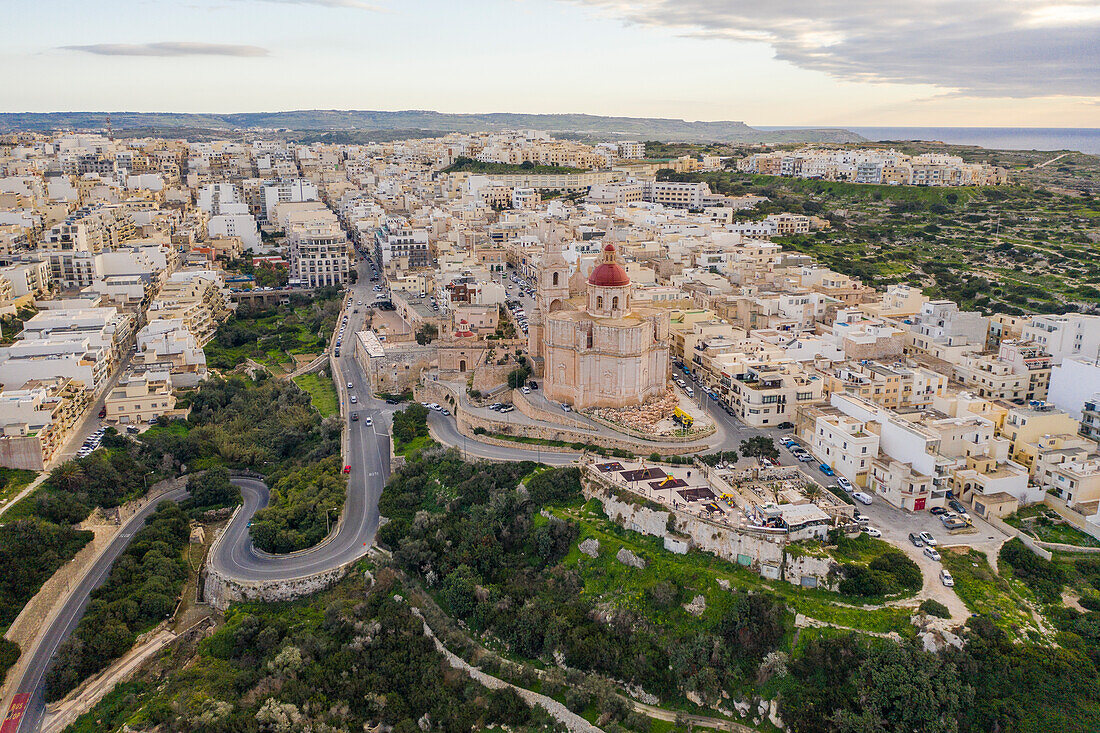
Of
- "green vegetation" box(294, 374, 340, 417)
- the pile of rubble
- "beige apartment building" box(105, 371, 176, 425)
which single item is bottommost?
"green vegetation" box(294, 374, 340, 417)

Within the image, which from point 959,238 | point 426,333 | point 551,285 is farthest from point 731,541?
point 959,238

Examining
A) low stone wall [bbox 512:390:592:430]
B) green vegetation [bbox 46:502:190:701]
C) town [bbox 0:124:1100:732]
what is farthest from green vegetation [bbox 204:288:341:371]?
low stone wall [bbox 512:390:592:430]

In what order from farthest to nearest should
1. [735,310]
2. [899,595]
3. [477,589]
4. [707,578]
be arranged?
[735,310], [477,589], [707,578], [899,595]

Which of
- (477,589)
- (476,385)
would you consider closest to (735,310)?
(476,385)

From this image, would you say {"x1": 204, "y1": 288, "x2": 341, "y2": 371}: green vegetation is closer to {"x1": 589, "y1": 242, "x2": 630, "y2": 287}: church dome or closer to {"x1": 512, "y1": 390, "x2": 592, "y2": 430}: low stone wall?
{"x1": 512, "y1": 390, "x2": 592, "y2": 430}: low stone wall

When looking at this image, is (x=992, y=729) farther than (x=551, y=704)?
No

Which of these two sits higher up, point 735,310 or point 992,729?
point 735,310

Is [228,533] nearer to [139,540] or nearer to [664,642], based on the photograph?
[139,540]
